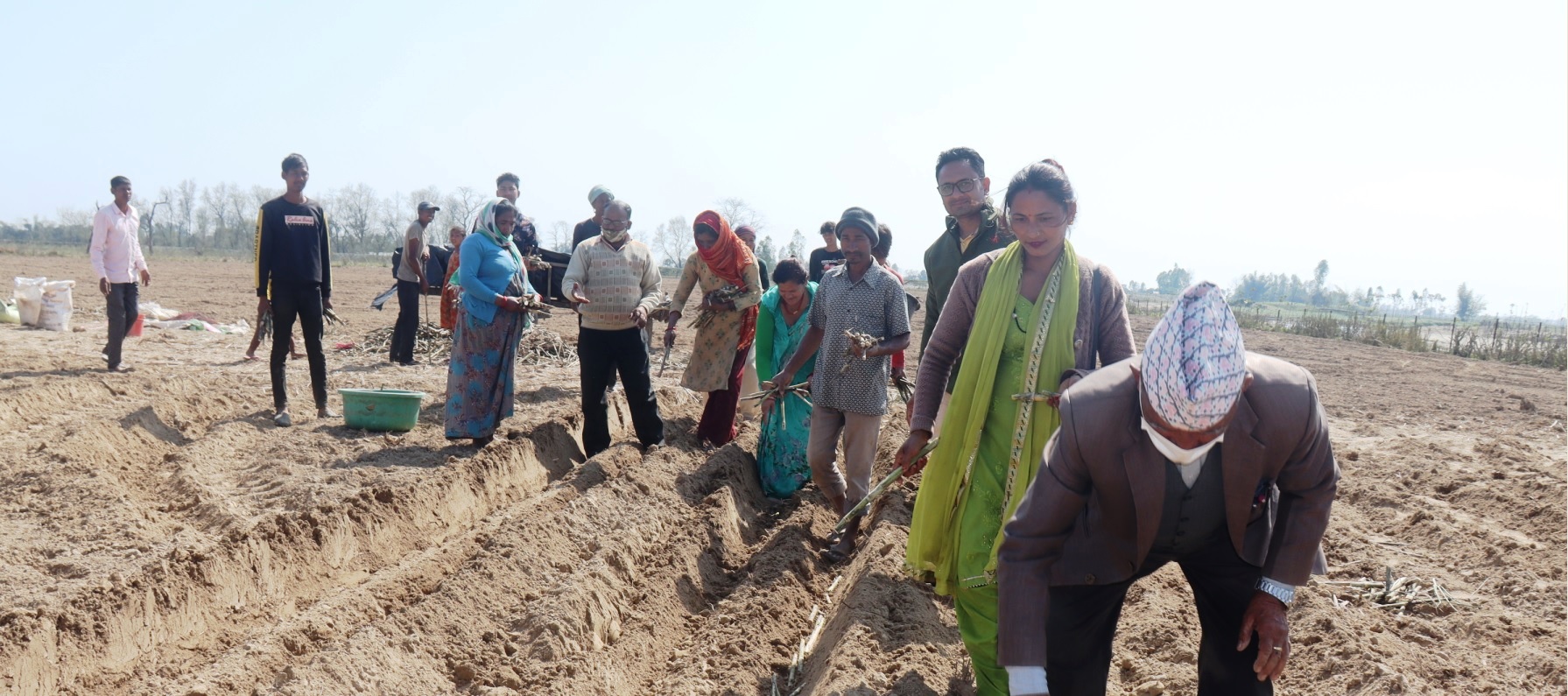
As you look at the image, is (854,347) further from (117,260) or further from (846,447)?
(117,260)

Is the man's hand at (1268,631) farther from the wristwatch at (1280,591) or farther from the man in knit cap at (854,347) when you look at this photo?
the man in knit cap at (854,347)

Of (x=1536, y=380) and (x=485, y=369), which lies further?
(x=1536, y=380)

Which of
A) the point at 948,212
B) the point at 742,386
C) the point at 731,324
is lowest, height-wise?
the point at 742,386

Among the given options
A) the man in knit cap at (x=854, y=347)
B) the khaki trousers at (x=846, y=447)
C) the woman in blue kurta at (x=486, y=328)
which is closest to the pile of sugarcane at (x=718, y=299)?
the woman in blue kurta at (x=486, y=328)

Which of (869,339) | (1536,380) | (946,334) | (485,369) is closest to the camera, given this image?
(946,334)

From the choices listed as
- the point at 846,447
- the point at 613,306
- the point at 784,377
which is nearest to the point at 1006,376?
the point at 846,447

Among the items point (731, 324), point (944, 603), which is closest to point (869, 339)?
point (944, 603)

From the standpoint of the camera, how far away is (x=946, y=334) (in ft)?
11.1

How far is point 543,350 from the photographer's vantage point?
438 inches

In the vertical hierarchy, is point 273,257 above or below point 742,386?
above

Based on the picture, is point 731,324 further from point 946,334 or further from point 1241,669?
point 1241,669

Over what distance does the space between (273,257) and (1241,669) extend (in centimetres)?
618

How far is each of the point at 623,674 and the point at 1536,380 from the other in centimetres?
1856

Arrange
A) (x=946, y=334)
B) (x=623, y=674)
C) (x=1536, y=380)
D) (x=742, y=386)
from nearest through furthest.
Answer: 1. (x=946, y=334)
2. (x=623, y=674)
3. (x=742, y=386)
4. (x=1536, y=380)
